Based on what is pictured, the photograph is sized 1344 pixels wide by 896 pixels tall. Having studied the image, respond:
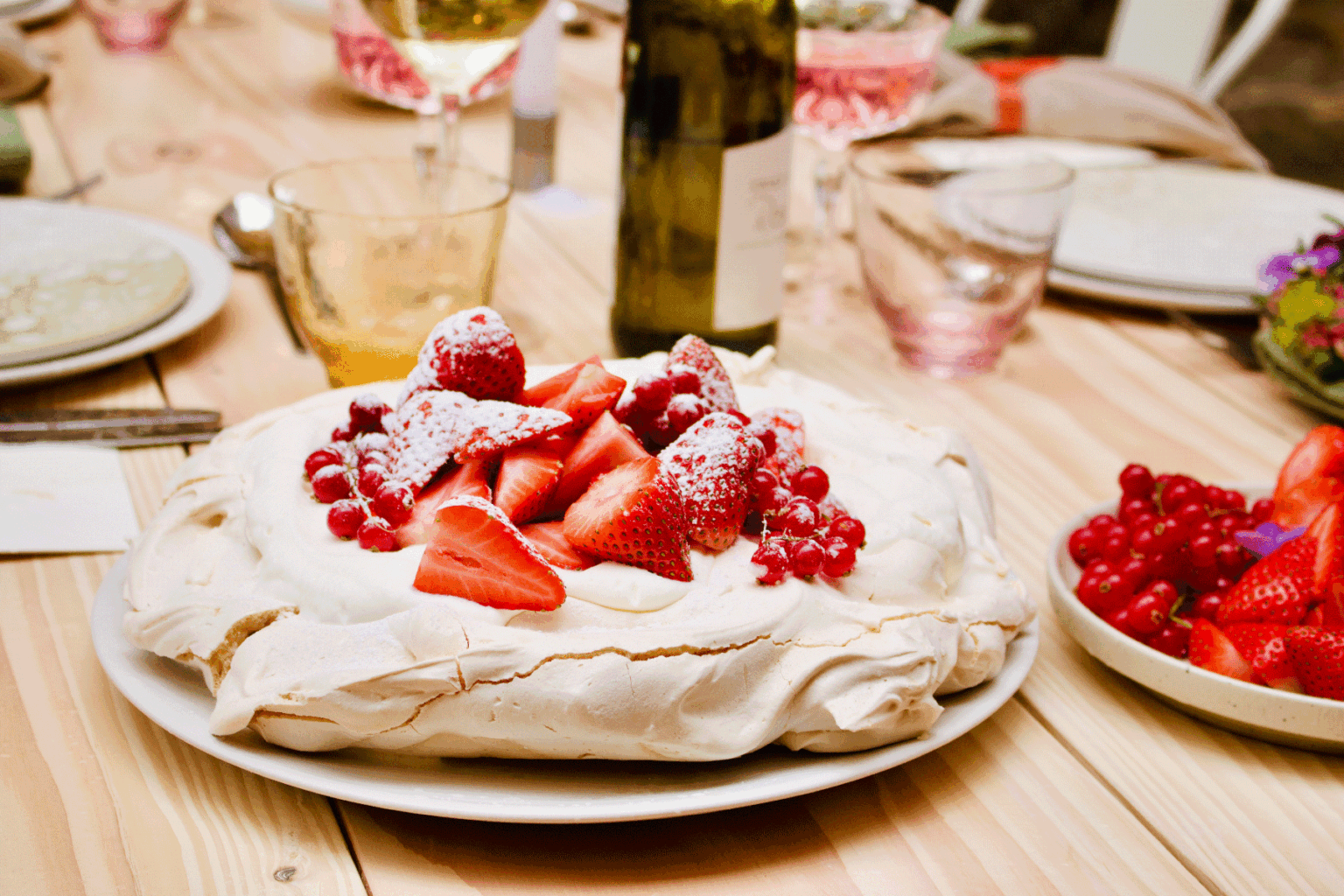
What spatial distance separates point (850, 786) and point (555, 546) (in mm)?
221

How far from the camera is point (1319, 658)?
0.73m

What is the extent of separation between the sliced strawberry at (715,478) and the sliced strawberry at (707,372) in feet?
0.24

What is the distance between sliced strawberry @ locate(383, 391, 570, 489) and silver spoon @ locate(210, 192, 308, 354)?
2.30 ft

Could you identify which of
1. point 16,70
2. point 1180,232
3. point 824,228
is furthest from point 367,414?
point 16,70

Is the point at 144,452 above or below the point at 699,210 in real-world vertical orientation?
below

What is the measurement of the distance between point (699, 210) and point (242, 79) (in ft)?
4.07

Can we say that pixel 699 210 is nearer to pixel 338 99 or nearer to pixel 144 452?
pixel 144 452

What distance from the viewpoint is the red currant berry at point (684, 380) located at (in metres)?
0.80

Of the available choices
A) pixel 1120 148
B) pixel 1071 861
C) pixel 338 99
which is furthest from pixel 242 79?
pixel 1071 861

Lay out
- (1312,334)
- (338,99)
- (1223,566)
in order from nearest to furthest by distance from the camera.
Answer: (1223,566), (1312,334), (338,99)

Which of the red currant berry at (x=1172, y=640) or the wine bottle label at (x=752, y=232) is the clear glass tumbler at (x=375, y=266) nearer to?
the wine bottle label at (x=752, y=232)

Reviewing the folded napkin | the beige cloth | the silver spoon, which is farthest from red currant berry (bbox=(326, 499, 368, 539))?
the folded napkin

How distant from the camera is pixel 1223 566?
0.83 metres

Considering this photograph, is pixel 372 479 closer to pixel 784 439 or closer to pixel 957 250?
pixel 784 439
